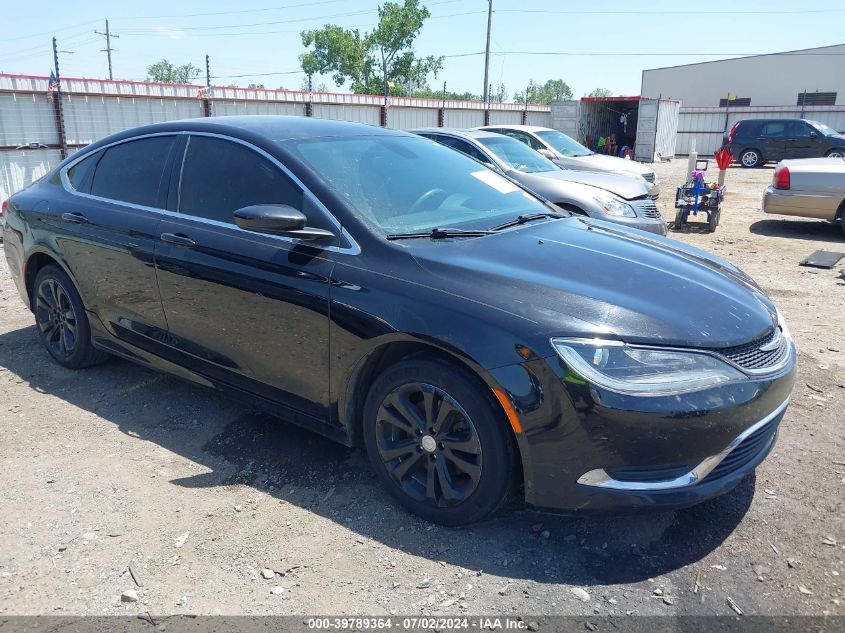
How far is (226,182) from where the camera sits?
3514 mm

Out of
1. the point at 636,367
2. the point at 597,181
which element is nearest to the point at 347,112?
the point at 597,181

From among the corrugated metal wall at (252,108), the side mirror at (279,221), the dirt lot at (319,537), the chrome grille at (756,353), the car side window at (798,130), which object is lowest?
the dirt lot at (319,537)

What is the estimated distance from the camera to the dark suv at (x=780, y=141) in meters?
23.0

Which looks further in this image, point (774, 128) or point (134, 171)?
point (774, 128)

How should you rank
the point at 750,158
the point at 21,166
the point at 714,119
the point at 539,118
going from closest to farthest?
1. the point at 21,166
2. the point at 750,158
3. the point at 539,118
4. the point at 714,119

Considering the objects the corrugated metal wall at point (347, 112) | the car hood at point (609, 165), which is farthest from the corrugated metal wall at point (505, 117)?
the car hood at point (609, 165)

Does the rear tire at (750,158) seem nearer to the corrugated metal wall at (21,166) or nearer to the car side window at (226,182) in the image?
the corrugated metal wall at (21,166)

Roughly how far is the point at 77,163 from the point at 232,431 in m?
2.24

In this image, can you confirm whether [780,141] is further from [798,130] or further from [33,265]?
[33,265]

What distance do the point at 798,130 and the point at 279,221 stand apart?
25.6 metres

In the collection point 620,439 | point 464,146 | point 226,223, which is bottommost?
point 620,439

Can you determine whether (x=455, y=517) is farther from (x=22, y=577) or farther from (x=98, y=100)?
(x=98, y=100)

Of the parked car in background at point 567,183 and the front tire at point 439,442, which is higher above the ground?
the parked car in background at point 567,183

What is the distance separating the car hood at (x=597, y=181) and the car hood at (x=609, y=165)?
3138 mm
